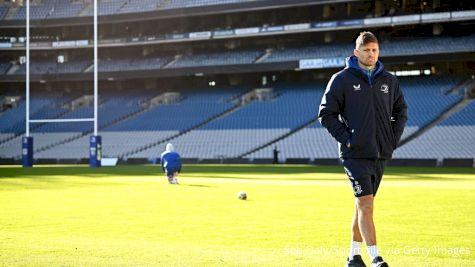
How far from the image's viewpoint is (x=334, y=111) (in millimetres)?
8969

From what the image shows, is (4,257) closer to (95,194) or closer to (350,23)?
(95,194)

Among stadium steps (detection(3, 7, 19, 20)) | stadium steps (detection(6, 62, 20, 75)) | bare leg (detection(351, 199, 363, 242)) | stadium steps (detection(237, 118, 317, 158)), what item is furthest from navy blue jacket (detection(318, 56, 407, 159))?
stadium steps (detection(3, 7, 19, 20))

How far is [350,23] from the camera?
65312mm

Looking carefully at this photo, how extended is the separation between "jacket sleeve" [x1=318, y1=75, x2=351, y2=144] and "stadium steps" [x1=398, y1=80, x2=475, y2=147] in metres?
46.8

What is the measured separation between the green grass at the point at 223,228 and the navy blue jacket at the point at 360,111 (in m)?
1.65

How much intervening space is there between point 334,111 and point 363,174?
0.75m

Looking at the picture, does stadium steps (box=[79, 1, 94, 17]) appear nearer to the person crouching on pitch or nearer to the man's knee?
the person crouching on pitch

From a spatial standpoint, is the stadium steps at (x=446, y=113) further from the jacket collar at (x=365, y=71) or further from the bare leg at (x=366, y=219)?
the bare leg at (x=366, y=219)

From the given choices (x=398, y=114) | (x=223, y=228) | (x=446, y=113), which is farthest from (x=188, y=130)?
(x=398, y=114)

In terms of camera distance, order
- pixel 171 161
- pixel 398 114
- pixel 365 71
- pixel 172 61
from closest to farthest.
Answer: pixel 365 71
pixel 398 114
pixel 171 161
pixel 172 61

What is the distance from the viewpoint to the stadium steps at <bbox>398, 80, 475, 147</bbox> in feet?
184

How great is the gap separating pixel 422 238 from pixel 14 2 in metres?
72.6

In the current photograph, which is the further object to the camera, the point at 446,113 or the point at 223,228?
the point at 446,113

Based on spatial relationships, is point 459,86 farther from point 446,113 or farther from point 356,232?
point 356,232
